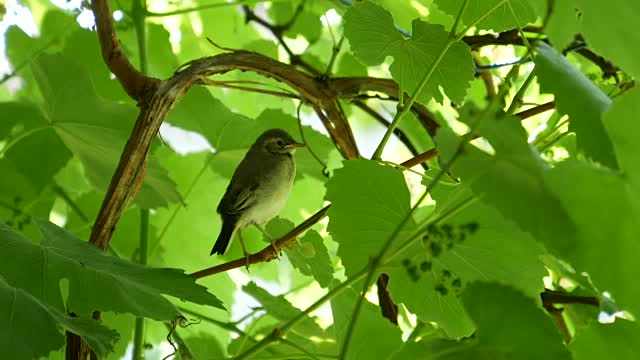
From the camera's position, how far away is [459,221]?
69cm

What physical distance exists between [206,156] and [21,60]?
36cm

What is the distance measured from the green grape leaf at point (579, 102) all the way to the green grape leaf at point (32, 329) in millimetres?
378

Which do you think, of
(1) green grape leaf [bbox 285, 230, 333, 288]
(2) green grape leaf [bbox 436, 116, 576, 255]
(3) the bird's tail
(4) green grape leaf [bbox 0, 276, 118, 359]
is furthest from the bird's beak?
(2) green grape leaf [bbox 436, 116, 576, 255]

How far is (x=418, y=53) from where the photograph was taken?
886 mm

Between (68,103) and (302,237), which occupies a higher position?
(68,103)

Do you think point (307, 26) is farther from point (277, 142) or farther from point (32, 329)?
point (32, 329)

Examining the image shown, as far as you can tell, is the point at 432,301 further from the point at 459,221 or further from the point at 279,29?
the point at 279,29

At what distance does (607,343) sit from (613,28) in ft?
0.77

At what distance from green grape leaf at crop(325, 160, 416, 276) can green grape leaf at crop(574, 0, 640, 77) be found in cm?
26

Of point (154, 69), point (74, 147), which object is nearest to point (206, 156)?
point (154, 69)

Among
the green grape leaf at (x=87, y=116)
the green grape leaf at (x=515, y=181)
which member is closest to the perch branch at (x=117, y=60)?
the green grape leaf at (x=87, y=116)

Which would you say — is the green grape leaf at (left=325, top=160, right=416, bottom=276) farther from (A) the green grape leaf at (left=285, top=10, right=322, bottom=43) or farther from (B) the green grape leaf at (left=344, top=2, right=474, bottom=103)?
(A) the green grape leaf at (left=285, top=10, right=322, bottom=43)

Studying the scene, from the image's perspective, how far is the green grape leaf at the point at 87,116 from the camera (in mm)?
1028

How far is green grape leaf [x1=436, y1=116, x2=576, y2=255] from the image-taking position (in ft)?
1.47
